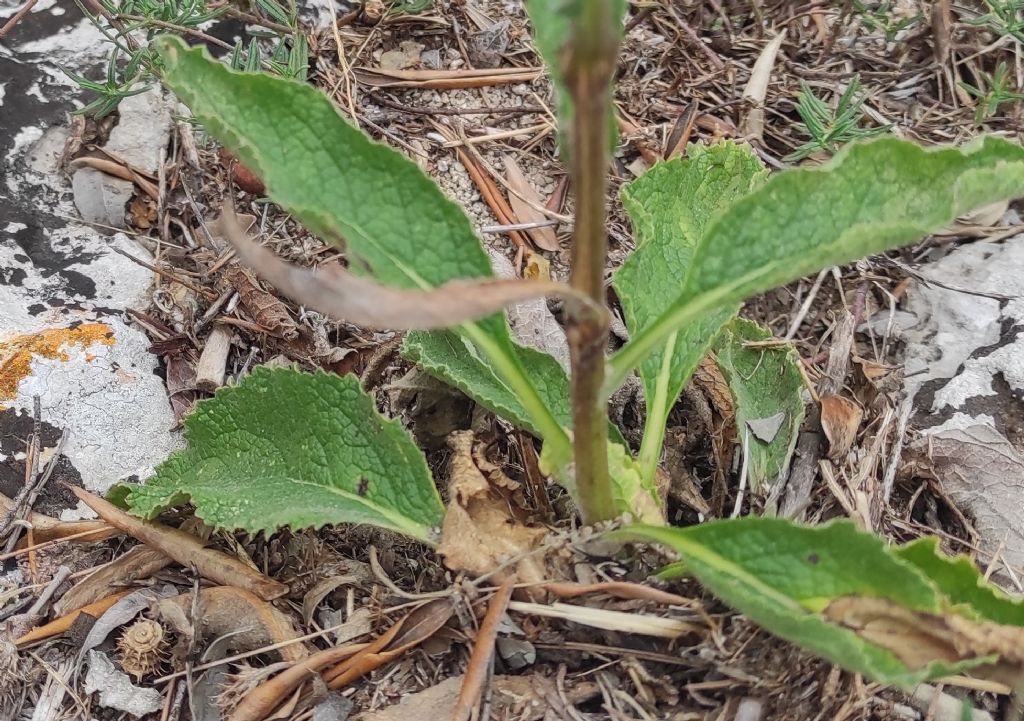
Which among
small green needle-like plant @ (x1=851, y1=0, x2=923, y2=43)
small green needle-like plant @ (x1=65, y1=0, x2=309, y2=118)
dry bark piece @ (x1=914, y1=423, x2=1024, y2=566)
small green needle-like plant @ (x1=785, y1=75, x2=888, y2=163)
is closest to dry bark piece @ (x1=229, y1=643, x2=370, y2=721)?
dry bark piece @ (x1=914, y1=423, x2=1024, y2=566)

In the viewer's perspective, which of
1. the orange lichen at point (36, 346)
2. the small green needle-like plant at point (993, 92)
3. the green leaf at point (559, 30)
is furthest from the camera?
the small green needle-like plant at point (993, 92)

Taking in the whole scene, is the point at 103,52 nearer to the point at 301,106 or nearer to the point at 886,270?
the point at 301,106

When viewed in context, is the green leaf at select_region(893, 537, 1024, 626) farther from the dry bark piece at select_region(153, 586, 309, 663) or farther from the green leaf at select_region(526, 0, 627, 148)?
the dry bark piece at select_region(153, 586, 309, 663)

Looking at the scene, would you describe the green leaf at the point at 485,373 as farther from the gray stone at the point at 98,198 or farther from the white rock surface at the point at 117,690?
the gray stone at the point at 98,198

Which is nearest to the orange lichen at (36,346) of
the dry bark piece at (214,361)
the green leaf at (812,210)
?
the dry bark piece at (214,361)

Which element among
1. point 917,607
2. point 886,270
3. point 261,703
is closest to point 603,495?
point 917,607
